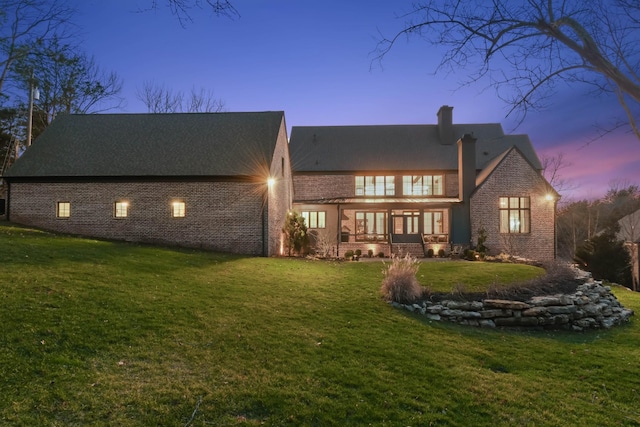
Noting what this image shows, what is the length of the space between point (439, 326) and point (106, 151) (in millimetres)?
19569

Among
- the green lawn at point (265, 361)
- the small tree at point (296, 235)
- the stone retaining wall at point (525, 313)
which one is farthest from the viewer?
the small tree at point (296, 235)

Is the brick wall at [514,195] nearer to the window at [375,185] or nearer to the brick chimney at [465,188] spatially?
the brick chimney at [465,188]

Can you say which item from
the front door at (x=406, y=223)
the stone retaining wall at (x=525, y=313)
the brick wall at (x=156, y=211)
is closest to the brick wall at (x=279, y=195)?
the brick wall at (x=156, y=211)

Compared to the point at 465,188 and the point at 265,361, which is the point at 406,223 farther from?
the point at 265,361

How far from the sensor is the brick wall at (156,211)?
19.1m

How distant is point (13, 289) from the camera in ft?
26.3

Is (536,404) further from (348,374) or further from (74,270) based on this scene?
(74,270)

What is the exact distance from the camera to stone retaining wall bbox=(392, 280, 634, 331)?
9.89m

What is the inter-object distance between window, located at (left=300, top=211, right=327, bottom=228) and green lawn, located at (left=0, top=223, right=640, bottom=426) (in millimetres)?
15817

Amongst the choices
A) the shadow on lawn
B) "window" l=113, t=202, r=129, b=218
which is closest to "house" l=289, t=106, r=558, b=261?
the shadow on lawn

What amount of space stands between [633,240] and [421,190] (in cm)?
1812

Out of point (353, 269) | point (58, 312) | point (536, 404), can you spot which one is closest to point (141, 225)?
point (353, 269)

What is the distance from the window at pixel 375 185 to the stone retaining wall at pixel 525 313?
1792cm

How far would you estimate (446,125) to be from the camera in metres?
29.6
